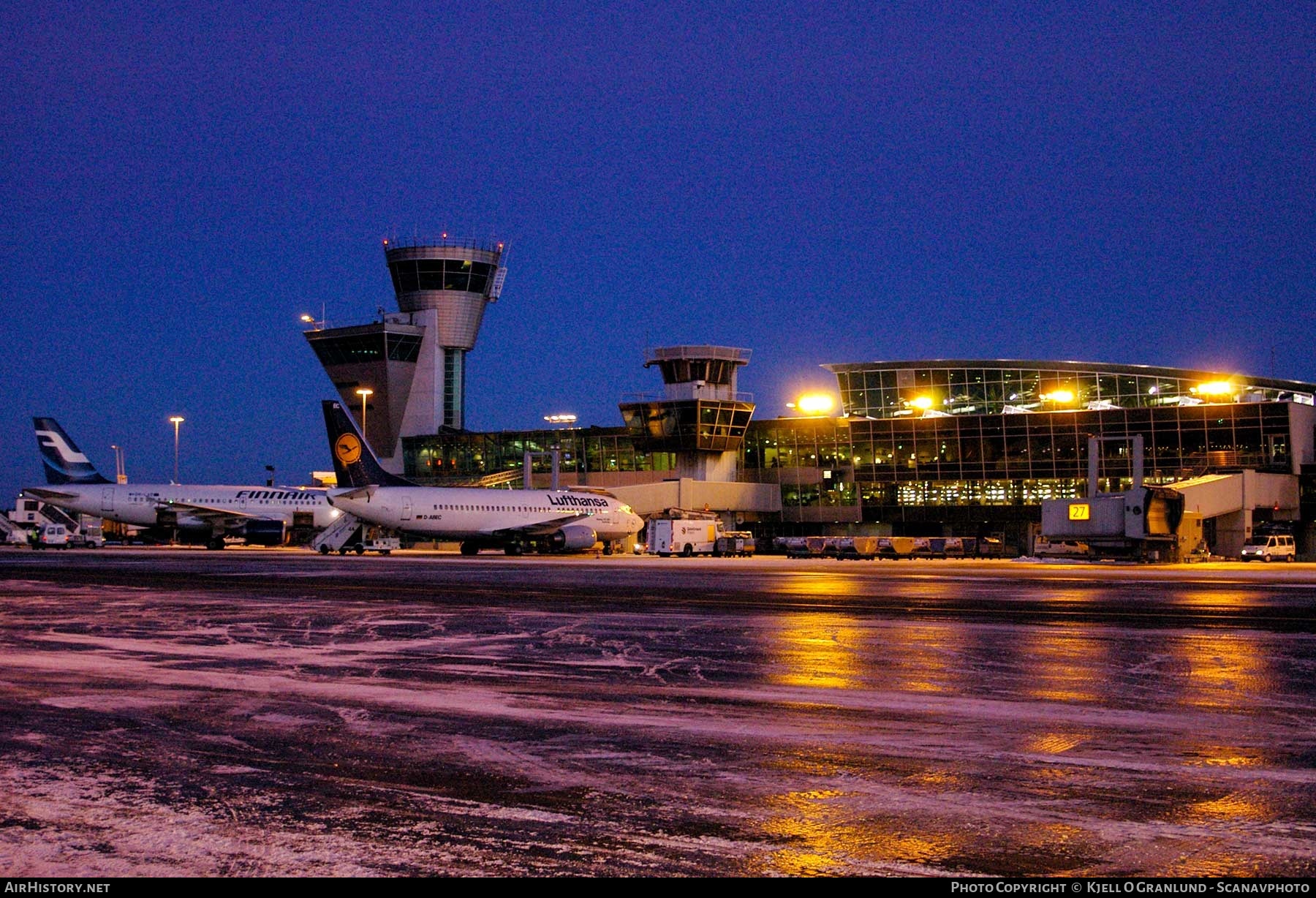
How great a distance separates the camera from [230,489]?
73062 mm

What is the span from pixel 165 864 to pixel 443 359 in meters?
110

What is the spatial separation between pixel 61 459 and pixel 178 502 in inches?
376

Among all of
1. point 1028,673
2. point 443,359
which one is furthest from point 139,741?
point 443,359

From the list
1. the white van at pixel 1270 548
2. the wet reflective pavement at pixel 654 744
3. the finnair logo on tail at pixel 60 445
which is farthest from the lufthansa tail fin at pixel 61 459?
the white van at pixel 1270 548

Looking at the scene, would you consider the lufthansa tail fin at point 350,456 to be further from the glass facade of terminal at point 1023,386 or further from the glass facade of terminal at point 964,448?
the glass facade of terminal at point 1023,386

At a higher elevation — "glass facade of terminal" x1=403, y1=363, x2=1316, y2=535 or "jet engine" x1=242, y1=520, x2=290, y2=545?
"glass facade of terminal" x1=403, y1=363, x2=1316, y2=535

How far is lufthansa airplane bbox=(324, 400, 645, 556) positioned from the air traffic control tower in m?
50.0

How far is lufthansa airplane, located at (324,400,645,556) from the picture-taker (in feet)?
185

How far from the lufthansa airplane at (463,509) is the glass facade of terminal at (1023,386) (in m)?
43.9

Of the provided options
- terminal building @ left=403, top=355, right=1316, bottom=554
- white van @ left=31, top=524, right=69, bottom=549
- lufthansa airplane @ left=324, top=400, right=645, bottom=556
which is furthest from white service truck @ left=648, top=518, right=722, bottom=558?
white van @ left=31, top=524, right=69, bottom=549

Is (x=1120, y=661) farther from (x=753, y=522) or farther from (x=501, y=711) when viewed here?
(x=753, y=522)

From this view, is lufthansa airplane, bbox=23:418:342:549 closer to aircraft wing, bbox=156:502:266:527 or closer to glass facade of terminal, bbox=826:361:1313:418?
aircraft wing, bbox=156:502:266:527

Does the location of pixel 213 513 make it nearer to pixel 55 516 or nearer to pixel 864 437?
pixel 55 516

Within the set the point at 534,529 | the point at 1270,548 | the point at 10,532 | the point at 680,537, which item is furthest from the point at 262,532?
the point at 1270,548
